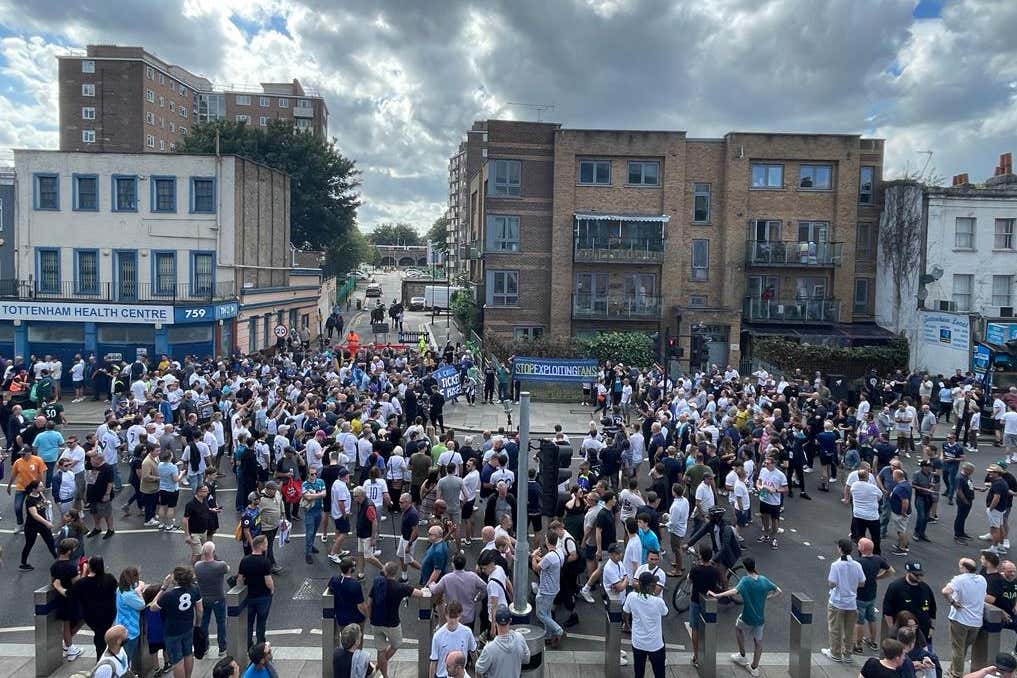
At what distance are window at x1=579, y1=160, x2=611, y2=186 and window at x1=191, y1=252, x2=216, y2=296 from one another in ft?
62.8

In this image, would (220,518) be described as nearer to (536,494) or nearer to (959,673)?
(536,494)

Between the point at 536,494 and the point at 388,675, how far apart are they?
4419mm

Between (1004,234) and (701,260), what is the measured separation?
49.0 feet

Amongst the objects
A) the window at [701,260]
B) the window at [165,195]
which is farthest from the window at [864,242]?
the window at [165,195]

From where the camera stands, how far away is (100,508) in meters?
13.7

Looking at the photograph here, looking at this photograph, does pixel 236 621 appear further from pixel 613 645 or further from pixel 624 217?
pixel 624 217

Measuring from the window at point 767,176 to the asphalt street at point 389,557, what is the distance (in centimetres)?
2632

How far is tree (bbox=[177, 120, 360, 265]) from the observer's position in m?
52.1

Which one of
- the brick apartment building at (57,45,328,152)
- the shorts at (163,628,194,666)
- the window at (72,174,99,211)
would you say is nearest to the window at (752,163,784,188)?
the window at (72,174,99,211)

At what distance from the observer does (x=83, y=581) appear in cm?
911

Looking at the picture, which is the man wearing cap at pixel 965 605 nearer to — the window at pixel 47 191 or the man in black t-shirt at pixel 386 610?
the man in black t-shirt at pixel 386 610

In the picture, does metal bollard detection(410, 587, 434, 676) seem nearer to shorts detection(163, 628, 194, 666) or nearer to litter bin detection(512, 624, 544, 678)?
litter bin detection(512, 624, 544, 678)

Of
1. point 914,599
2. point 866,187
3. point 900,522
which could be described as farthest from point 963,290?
point 914,599

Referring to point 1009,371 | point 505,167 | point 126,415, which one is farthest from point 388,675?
point 505,167
